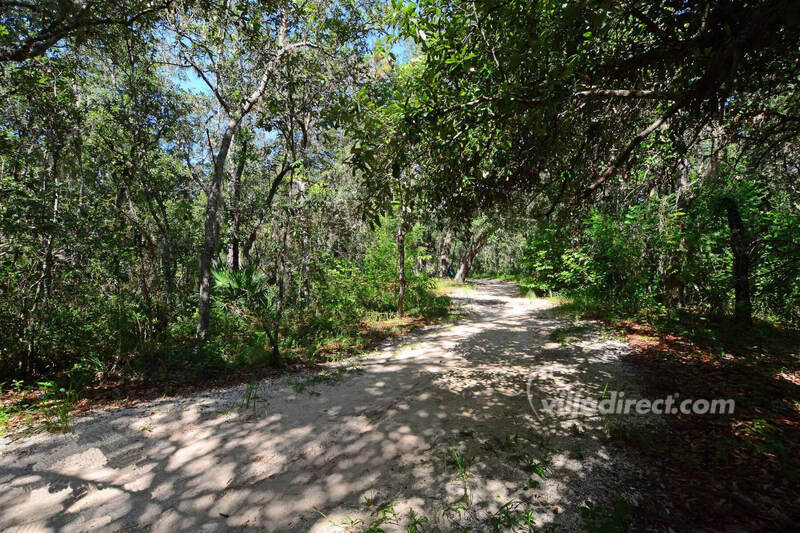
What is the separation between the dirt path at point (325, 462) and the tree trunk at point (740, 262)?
3257 millimetres

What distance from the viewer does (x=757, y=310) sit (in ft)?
22.0

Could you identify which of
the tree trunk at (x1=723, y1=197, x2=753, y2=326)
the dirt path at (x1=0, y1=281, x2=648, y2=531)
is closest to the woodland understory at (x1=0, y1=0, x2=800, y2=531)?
the tree trunk at (x1=723, y1=197, x2=753, y2=326)

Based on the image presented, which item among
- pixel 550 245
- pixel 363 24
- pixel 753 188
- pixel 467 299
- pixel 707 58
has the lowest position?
pixel 467 299

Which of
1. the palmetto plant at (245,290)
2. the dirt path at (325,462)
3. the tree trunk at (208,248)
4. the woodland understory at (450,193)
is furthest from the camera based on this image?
the palmetto plant at (245,290)

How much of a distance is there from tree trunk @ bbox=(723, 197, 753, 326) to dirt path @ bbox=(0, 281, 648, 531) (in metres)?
3.26

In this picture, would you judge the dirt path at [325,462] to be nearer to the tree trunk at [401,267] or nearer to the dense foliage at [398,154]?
the dense foliage at [398,154]

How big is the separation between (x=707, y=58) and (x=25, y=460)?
686 cm

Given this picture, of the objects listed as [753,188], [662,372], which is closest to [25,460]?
[662,372]

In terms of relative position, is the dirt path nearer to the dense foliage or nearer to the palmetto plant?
the dense foliage

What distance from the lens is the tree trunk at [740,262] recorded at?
5668mm

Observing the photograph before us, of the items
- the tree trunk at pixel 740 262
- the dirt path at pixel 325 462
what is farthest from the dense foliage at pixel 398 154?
the dirt path at pixel 325 462

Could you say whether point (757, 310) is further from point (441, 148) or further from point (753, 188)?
point (441, 148)

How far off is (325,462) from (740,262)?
7585mm

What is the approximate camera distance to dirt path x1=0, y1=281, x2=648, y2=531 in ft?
7.63
